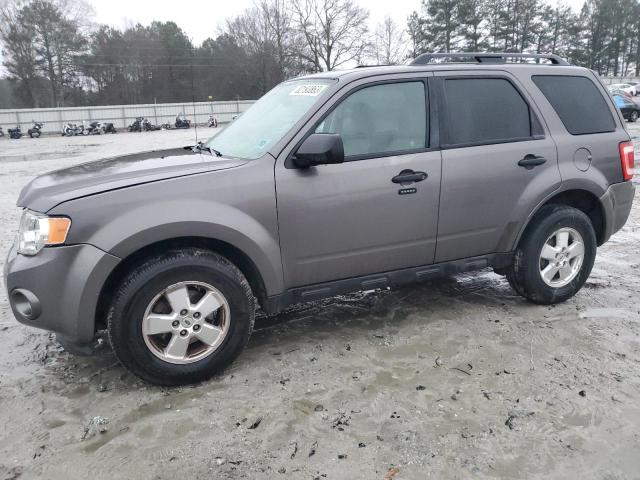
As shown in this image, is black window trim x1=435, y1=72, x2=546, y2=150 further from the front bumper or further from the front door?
the front bumper

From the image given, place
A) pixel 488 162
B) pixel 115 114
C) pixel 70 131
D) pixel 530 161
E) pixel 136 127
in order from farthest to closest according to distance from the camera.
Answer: pixel 115 114
pixel 136 127
pixel 70 131
pixel 530 161
pixel 488 162

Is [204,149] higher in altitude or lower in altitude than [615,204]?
higher

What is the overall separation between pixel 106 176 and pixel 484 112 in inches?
109

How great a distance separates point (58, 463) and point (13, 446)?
1.09ft

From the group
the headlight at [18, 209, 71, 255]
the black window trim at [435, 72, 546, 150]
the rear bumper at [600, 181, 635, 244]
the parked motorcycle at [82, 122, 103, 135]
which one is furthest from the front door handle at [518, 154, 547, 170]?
the parked motorcycle at [82, 122, 103, 135]

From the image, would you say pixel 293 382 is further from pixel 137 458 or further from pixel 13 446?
pixel 13 446

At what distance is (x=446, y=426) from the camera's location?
2.83 m

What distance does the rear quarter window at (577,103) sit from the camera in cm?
430

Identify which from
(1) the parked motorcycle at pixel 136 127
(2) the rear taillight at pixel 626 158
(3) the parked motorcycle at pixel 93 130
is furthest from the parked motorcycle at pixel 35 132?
(2) the rear taillight at pixel 626 158

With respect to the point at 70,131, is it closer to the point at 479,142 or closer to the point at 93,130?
the point at 93,130

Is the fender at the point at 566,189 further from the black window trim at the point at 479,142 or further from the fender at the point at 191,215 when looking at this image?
the fender at the point at 191,215

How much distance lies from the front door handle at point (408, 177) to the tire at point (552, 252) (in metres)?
1.19

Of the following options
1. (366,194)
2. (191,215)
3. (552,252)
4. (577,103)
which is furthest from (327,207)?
(577,103)

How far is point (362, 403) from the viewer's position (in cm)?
305
